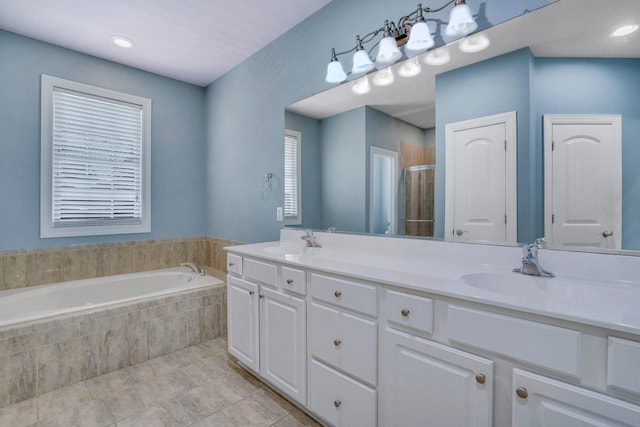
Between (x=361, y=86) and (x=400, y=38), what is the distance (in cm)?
36

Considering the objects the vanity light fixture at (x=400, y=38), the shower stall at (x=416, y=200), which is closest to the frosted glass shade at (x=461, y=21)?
the vanity light fixture at (x=400, y=38)

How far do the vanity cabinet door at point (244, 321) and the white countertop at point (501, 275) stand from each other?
303mm

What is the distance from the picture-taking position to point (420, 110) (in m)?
1.65

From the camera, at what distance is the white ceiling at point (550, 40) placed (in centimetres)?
114

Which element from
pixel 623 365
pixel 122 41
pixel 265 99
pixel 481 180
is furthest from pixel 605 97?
pixel 122 41

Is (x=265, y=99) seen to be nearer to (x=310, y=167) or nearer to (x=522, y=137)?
(x=310, y=167)

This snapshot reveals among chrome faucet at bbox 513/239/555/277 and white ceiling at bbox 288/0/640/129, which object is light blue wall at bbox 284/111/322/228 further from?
chrome faucet at bbox 513/239/555/277

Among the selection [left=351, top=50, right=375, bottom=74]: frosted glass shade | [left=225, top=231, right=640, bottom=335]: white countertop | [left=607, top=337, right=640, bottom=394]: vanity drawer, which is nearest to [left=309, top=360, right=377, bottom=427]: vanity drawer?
[left=225, top=231, right=640, bottom=335]: white countertop

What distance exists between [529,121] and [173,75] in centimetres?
326

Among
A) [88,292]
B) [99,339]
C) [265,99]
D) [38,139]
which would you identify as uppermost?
[265,99]

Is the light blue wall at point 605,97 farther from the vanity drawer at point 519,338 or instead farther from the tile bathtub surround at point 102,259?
the tile bathtub surround at point 102,259

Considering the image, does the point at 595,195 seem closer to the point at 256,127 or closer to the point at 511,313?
the point at 511,313

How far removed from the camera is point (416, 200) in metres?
1.66

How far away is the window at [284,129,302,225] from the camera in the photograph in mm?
2391
